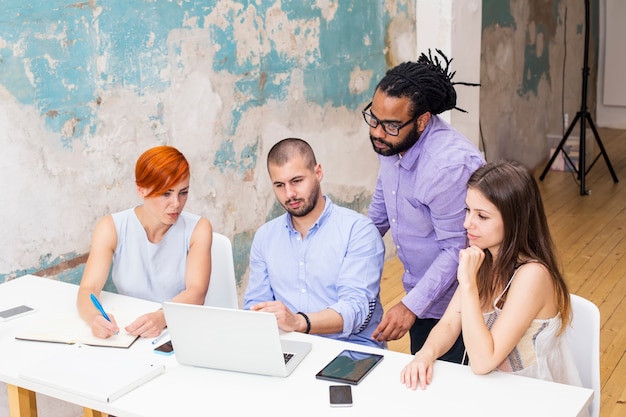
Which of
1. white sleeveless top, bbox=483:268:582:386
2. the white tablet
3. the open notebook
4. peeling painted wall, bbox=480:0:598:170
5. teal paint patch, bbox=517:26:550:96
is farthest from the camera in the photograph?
teal paint patch, bbox=517:26:550:96

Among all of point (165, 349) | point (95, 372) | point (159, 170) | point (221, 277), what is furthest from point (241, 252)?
point (95, 372)

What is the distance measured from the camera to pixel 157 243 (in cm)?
300

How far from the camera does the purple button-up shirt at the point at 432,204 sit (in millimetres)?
2721

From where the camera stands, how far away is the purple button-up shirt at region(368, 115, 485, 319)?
107 inches

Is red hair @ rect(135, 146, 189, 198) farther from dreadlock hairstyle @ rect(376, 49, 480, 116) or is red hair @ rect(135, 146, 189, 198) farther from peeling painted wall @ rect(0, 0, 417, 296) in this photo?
dreadlock hairstyle @ rect(376, 49, 480, 116)

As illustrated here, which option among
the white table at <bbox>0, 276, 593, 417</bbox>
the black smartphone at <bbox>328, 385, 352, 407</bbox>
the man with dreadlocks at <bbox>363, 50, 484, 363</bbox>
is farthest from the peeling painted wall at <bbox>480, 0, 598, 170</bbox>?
the black smartphone at <bbox>328, 385, 352, 407</bbox>

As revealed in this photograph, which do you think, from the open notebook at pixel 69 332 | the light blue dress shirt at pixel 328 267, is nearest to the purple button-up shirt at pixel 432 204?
the light blue dress shirt at pixel 328 267

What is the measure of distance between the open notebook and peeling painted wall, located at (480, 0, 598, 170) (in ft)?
15.6

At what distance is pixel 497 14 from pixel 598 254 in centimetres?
236

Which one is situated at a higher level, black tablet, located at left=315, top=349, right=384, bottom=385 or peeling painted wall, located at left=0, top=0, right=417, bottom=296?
peeling painted wall, located at left=0, top=0, right=417, bottom=296

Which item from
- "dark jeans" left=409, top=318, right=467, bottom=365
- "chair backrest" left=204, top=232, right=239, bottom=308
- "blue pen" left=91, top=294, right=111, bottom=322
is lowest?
"dark jeans" left=409, top=318, right=467, bottom=365

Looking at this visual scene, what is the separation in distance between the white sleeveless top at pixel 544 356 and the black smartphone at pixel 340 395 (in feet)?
1.66

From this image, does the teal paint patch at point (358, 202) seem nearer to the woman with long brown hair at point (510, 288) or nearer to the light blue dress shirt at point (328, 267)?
the light blue dress shirt at point (328, 267)

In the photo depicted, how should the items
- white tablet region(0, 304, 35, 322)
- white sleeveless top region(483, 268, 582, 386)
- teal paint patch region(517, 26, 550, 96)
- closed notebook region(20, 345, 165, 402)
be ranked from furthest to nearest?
teal paint patch region(517, 26, 550, 96), white tablet region(0, 304, 35, 322), white sleeveless top region(483, 268, 582, 386), closed notebook region(20, 345, 165, 402)
